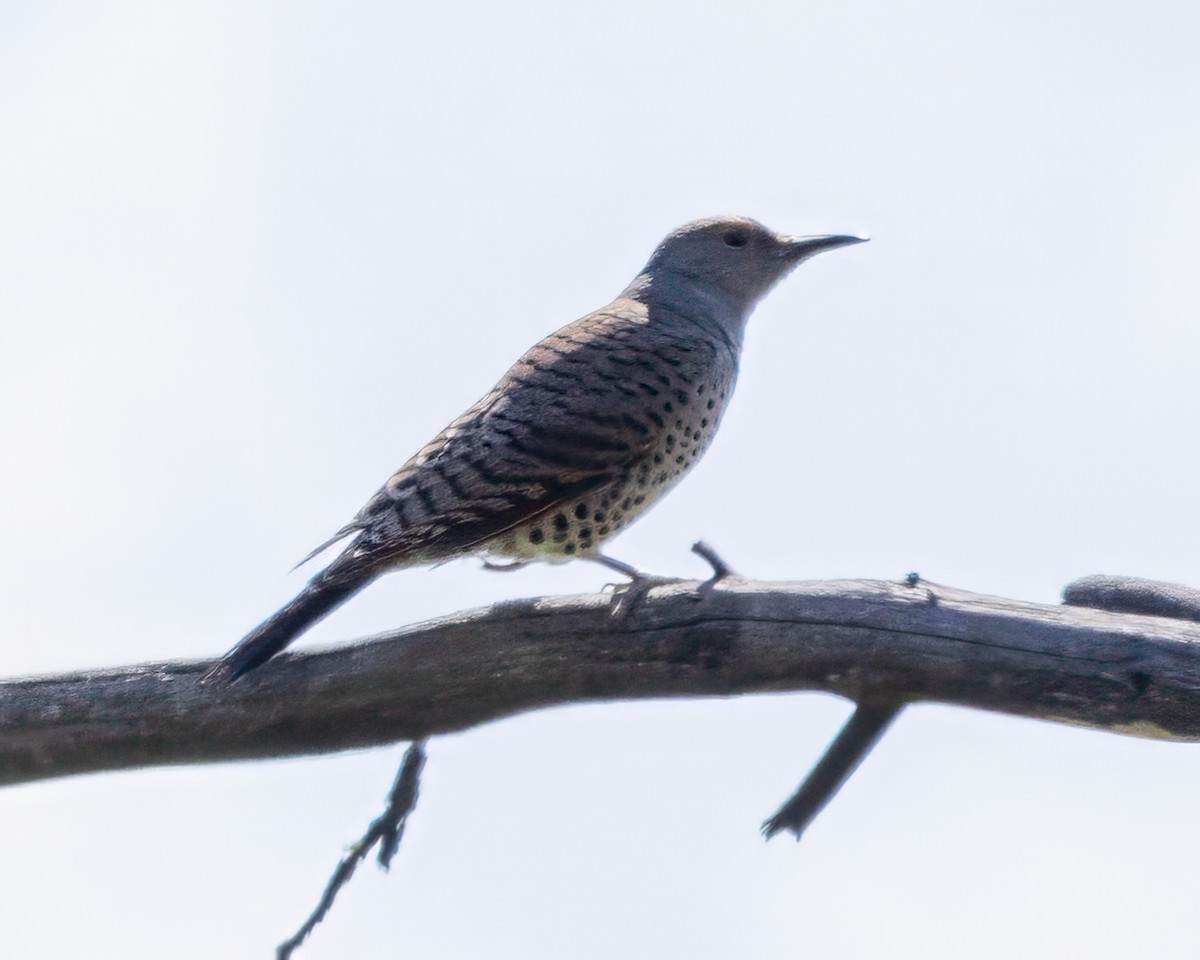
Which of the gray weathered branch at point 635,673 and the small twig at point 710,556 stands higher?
the small twig at point 710,556

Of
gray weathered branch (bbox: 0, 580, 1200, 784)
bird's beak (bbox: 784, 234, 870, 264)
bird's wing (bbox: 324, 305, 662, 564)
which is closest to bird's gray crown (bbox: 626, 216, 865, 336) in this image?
bird's beak (bbox: 784, 234, 870, 264)

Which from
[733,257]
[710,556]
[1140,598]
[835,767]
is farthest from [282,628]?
[733,257]

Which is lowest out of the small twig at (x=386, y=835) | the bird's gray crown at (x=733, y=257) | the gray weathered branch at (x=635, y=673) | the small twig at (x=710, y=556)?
the small twig at (x=386, y=835)

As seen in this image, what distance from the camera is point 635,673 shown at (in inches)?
174

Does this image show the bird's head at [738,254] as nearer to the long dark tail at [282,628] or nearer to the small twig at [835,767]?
the long dark tail at [282,628]

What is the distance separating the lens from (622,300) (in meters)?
7.54

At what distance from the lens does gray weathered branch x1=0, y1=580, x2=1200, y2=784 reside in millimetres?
4082

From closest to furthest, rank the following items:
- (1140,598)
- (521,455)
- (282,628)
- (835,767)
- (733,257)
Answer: (835,767)
(1140,598)
(282,628)
(521,455)
(733,257)

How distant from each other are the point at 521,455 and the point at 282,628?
1452mm

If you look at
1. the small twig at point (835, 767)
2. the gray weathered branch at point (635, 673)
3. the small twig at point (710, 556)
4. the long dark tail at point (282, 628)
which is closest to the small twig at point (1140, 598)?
the gray weathered branch at point (635, 673)

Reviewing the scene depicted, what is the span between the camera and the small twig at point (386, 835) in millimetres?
4359

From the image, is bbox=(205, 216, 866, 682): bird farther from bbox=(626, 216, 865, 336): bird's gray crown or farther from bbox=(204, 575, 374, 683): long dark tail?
bbox=(626, 216, 865, 336): bird's gray crown

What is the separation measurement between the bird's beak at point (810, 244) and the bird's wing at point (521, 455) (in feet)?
5.07

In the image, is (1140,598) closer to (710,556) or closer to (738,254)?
(710,556)
